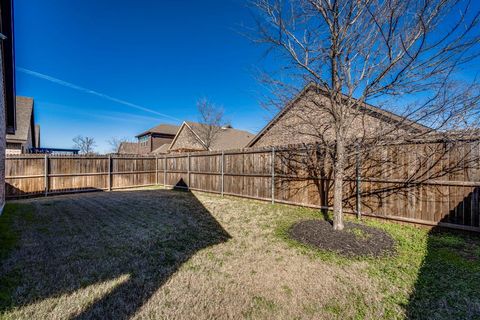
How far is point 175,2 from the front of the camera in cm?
907

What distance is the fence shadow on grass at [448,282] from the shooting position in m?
2.29

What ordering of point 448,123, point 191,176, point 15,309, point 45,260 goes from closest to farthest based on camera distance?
point 15,309 → point 45,260 → point 448,123 → point 191,176

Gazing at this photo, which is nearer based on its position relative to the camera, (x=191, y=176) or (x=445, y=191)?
(x=445, y=191)

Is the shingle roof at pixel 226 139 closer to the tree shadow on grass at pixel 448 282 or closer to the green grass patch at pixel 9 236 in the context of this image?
the green grass patch at pixel 9 236

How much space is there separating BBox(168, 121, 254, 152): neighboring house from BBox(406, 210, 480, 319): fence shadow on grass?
19818 millimetres

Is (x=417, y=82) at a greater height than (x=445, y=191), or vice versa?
(x=417, y=82)

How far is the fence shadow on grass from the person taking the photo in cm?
229

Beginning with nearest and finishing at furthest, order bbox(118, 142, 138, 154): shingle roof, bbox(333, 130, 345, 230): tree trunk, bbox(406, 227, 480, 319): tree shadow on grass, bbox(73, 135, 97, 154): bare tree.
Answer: bbox(406, 227, 480, 319): tree shadow on grass, bbox(333, 130, 345, 230): tree trunk, bbox(118, 142, 138, 154): shingle roof, bbox(73, 135, 97, 154): bare tree

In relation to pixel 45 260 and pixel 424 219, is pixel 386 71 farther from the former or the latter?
pixel 45 260

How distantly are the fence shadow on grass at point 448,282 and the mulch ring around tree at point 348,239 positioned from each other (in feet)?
2.04

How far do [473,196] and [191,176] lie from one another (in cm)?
1033

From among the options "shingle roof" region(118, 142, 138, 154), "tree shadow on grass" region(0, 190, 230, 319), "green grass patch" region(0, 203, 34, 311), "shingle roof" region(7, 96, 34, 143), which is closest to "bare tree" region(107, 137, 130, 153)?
"shingle roof" region(118, 142, 138, 154)

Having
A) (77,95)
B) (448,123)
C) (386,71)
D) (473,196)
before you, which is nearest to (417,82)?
(386,71)

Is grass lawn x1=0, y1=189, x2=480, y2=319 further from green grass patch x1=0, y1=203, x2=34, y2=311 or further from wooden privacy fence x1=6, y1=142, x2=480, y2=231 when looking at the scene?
wooden privacy fence x1=6, y1=142, x2=480, y2=231
